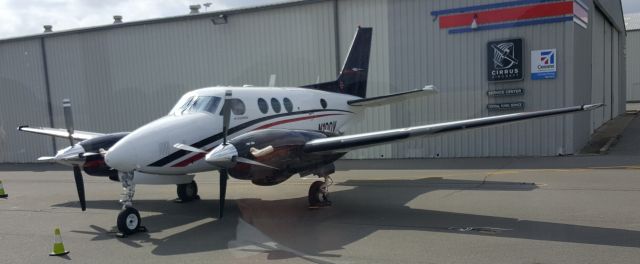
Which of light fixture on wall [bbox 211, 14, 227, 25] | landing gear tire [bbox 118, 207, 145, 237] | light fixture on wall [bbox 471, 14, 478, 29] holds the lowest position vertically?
landing gear tire [bbox 118, 207, 145, 237]

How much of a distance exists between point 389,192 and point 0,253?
7974 mm

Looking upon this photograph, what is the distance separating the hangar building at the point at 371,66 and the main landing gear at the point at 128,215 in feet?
29.3

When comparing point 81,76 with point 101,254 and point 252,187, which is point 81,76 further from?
point 101,254

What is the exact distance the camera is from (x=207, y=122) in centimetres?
998

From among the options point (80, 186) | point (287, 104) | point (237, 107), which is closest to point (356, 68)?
point (287, 104)

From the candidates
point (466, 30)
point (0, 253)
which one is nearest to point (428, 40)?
point (466, 30)

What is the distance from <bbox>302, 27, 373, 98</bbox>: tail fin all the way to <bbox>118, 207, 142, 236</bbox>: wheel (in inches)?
308

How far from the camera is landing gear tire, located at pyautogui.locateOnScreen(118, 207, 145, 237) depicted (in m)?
8.53

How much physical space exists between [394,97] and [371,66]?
5.01m

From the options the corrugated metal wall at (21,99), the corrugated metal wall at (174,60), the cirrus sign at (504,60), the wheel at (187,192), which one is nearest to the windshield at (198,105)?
the wheel at (187,192)

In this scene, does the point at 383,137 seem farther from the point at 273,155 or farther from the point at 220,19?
the point at 220,19

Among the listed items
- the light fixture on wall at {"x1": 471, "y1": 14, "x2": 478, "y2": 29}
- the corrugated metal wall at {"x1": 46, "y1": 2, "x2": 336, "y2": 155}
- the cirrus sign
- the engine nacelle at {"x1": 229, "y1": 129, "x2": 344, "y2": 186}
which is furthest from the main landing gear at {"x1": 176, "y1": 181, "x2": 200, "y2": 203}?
the light fixture on wall at {"x1": 471, "y1": 14, "x2": 478, "y2": 29}

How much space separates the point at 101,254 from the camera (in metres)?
7.48

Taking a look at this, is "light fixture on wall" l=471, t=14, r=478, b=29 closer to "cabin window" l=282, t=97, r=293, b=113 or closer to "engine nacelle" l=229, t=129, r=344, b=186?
"cabin window" l=282, t=97, r=293, b=113
